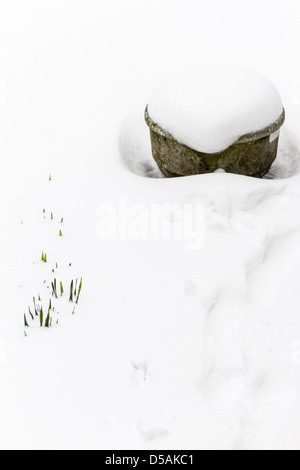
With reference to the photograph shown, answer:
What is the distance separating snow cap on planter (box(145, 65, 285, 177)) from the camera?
434 cm

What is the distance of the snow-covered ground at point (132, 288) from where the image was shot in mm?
2830

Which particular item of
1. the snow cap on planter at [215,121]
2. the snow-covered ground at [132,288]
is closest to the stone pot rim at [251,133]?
the snow cap on planter at [215,121]

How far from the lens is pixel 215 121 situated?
4297 millimetres

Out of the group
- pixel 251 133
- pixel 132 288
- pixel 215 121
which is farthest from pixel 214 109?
pixel 132 288

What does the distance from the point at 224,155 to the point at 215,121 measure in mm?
322

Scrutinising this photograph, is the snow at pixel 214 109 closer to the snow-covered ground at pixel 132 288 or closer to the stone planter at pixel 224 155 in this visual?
the stone planter at pixel 224 155

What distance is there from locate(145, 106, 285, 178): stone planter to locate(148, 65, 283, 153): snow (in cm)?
6

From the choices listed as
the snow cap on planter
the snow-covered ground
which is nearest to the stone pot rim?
the snow cap on planter

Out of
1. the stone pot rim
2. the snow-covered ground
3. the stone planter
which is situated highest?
the stone pot rim

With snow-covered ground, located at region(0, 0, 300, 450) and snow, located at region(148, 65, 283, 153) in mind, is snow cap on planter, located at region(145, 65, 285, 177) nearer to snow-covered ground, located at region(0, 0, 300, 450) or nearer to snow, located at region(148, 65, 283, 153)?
snow, located at region(148, 65, 283, 153)

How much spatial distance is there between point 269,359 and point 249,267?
0.85 meters

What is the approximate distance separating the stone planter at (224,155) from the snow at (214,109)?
0.19 feet

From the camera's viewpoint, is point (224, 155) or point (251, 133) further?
point (224, 155)

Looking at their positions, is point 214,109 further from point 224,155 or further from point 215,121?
point 224,155
